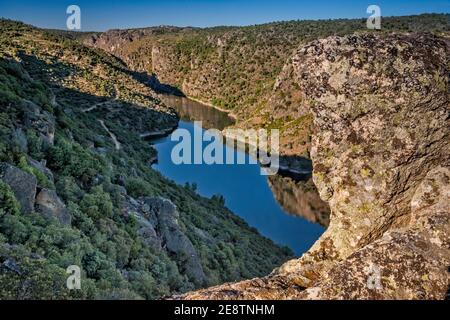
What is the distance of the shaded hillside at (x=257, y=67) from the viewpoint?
309 feet

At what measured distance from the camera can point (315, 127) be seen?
7070 millimetres

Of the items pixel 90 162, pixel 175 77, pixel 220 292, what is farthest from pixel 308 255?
pixel 175 77

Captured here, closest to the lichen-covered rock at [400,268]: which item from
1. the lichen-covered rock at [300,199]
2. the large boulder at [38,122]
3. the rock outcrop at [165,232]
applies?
the rock outcrop at [165,232]

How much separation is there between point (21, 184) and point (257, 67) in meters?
137

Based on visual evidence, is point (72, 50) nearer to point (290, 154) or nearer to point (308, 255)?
point (290, 154)

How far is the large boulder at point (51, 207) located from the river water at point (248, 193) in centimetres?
3587

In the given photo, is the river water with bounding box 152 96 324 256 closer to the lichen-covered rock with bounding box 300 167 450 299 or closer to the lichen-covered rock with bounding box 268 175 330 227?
the lichen-covered rock with bounding box 268 175 330 227

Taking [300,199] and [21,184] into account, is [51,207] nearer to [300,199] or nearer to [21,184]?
[21,184]

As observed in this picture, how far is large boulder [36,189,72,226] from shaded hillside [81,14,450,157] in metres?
67.7

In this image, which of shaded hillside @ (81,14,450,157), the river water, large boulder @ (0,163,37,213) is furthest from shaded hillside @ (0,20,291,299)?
shaded hillside @ (81,14,450,157)

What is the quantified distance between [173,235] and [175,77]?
172 meters

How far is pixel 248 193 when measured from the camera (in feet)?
215

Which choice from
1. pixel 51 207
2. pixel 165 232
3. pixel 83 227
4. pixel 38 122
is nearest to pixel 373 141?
pixel 51 207
